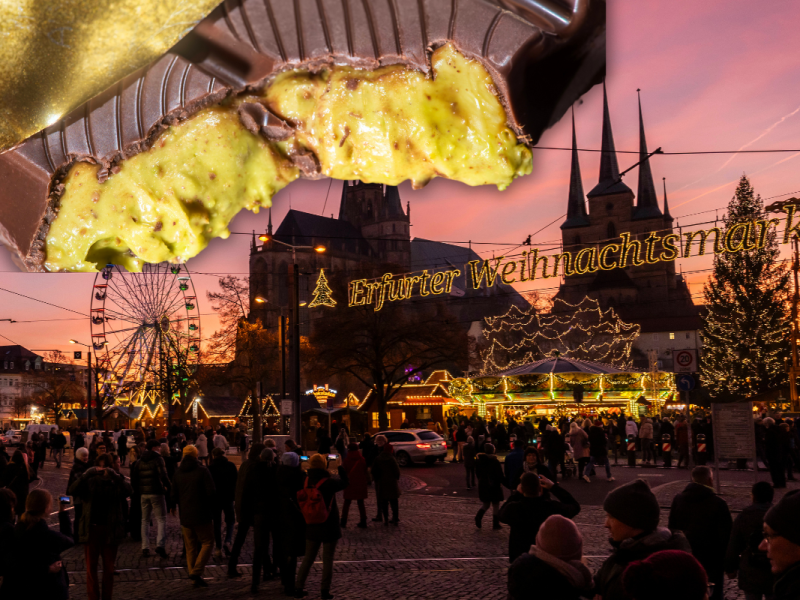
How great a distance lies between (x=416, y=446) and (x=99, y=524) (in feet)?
68.8

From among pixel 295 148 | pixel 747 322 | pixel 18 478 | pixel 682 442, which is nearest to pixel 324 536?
pixel 18 478

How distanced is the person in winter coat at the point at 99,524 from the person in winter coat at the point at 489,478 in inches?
249

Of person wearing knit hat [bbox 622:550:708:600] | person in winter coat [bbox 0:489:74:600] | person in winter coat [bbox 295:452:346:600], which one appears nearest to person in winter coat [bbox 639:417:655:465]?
person in winter coat [bbox 295:452:346:600]

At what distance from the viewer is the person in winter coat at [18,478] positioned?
41.1ft

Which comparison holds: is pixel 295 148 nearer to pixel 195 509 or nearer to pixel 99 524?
pixel 99 524

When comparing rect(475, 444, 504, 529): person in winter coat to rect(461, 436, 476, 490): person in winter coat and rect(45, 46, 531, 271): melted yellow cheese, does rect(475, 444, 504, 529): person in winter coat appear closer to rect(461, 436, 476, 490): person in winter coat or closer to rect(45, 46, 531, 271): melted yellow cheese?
rect(461, 436, 476, 490): person in winter coat

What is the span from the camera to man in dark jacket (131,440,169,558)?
1139 cm

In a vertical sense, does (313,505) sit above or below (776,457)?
above

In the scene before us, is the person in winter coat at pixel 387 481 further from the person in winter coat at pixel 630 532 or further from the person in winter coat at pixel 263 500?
the person in winter coat at pixel 630 532

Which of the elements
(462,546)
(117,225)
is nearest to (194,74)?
(117,225)

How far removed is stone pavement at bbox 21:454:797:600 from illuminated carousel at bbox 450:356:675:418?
717 inches

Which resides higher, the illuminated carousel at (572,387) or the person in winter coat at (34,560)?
the illuminated carousel at (572,387)

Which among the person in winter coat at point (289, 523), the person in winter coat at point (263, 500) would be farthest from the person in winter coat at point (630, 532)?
the person in winter coat at point (263, 500)

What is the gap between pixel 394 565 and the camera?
1080cm
